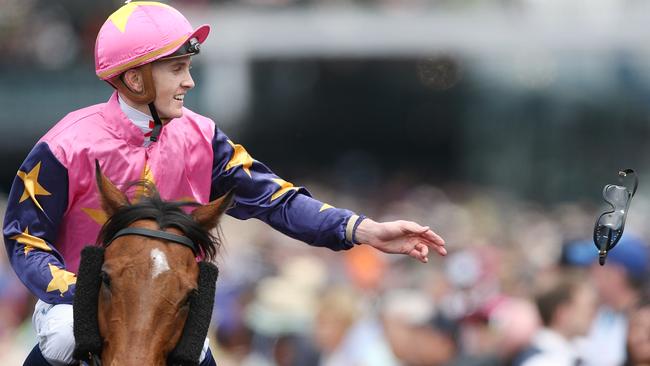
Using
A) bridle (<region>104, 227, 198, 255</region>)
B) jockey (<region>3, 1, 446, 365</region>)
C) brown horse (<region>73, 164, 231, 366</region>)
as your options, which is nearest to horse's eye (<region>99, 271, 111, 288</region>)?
brown horse (<region>73, 164, 231, 366</region>)

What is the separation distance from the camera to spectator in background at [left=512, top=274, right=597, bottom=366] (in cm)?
746

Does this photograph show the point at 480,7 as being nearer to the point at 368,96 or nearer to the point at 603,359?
the point at 368,96

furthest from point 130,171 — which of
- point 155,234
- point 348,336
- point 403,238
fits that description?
point 348,336

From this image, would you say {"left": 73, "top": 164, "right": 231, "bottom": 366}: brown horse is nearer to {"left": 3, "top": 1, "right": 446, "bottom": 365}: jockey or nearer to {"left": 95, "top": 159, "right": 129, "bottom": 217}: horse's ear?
{"left": 95, "top": 159, "right": 129, "bottom": 217}: horse's ear

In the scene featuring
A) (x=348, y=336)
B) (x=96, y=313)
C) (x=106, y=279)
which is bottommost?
(x=348, y=336)

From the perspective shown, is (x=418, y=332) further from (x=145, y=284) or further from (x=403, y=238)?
(x=145, y=284)

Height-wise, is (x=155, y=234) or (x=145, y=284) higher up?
(x=155, y=234)

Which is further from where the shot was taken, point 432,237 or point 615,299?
point 615,299

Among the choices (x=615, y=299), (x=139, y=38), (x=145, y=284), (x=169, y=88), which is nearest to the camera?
(x=145, y=284)

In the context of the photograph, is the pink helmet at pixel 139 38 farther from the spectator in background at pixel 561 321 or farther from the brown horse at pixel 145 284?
the spectator in background at pixel 561 321

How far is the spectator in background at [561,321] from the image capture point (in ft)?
24.5

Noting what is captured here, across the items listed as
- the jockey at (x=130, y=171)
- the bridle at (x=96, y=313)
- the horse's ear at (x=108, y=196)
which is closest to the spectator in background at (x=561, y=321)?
the jockey at (x=130, y=171)

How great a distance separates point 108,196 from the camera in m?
4.50

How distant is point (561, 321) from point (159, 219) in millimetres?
3558
